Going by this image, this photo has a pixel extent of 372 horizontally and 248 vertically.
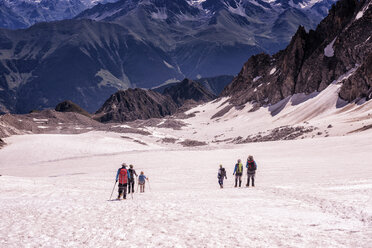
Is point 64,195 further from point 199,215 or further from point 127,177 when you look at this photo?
point 199,215

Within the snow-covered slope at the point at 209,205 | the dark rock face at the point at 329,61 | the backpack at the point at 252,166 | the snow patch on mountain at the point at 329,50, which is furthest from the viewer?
the snow patch on mountain at the point at 329,50

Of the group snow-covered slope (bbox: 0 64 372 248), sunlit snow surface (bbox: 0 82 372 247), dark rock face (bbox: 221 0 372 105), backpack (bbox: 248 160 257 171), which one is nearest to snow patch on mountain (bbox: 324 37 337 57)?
dark rock face (bbox: 221 0 372 105)

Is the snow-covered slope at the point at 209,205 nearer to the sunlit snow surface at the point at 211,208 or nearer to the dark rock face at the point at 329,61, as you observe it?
the sunlit snow surface at the point at 211,208

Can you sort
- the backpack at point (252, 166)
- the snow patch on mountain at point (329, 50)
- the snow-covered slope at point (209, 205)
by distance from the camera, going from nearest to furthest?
the snow-covered slope at point (209, 205), the backpack at point (252, 166), the snow patch on mountain at point (329, 50)

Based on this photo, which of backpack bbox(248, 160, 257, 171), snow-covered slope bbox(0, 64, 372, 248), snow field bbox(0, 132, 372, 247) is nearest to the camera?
snow field bbox(0, 132, 372, 247)

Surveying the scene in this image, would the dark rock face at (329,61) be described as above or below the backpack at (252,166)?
above

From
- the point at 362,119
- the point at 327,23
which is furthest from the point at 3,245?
the point at 327,23

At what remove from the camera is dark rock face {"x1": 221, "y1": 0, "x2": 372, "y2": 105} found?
5941cm

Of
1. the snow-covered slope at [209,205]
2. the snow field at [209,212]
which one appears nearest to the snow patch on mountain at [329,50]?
the snow-covered slope at [209,205]

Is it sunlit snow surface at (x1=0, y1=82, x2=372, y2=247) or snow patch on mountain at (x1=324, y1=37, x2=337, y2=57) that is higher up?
snow patch on mountain at (x1=324, y1=37, x2=337, y2=57)

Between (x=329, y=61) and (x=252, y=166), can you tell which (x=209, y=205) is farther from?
(x=329, y=61)

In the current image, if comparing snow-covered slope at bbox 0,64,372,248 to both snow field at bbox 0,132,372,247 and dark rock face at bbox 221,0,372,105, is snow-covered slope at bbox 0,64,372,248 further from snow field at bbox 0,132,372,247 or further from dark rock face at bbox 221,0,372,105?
dark rock face at bbox 221,0,372,105

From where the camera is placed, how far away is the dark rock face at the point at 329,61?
59406 millimetres

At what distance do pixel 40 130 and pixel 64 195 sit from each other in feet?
255
